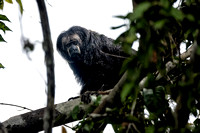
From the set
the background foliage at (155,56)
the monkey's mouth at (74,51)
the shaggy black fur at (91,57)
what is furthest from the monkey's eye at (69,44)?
the background foliage at (155,56)

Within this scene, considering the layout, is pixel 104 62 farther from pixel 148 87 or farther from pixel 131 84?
pixel 131 84

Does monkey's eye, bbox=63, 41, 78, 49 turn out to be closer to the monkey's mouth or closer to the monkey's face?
the monkey's face

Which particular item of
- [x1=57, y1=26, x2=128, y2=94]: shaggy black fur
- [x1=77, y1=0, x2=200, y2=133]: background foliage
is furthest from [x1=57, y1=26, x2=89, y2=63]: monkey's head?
[x1=77, y1=0, x2=200, y2=133]: background foliage

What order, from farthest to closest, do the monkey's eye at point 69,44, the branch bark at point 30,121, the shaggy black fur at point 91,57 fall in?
the monkey's eye at point 69,44 → the shaggy black fur at point 91,57 → the branch bark at point 30,121

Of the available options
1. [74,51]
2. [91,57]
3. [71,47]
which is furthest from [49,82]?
[71,47]

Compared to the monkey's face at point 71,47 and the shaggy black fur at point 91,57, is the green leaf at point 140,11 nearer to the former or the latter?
the shaggy black fur at point 91,57

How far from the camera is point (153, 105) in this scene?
2168mm

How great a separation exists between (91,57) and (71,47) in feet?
1.77

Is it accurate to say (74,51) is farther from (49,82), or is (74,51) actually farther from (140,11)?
(140,11)

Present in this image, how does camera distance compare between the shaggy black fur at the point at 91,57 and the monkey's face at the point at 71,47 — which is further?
the monkey's face at the point at 71,47

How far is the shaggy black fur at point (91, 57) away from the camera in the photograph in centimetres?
559

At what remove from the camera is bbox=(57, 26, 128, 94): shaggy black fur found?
220 inches

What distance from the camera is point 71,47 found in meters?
6.13

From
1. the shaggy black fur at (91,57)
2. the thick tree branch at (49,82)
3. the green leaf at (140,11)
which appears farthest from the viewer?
the shaggy black fur at (91,57)
